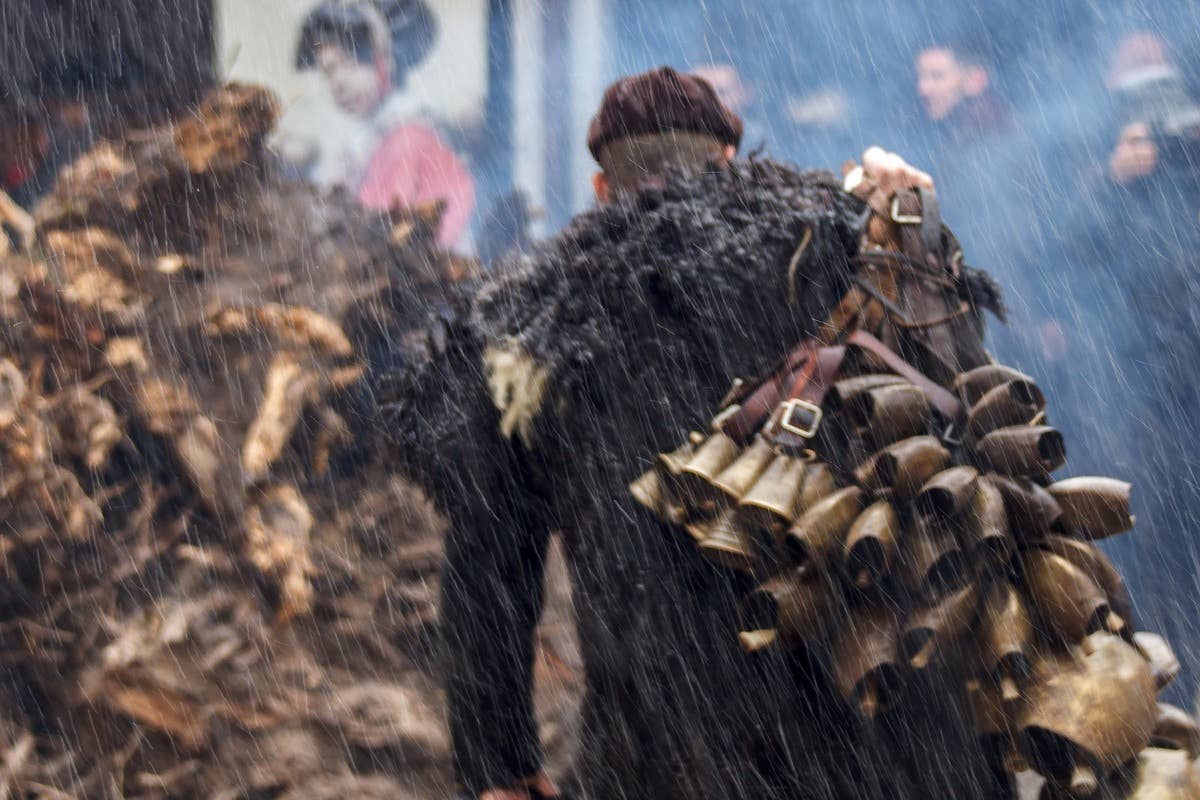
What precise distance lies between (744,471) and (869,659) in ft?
0.87

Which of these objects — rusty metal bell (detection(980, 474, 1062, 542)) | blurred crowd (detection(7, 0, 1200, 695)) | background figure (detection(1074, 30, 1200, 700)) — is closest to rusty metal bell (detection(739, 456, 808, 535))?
rusty metal bell (detection(980, 474, 1062, 542))

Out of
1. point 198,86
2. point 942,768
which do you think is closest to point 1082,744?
point 942,768

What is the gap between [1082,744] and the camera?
1138mm

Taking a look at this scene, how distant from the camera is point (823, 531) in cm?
123

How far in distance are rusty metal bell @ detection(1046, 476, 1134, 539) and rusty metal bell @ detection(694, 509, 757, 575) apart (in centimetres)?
38

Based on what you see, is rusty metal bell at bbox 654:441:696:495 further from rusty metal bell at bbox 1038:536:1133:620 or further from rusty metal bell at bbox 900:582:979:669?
rusty metal bell at bbox 1038:536:1133:620

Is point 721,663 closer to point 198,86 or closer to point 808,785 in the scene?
point 808,785

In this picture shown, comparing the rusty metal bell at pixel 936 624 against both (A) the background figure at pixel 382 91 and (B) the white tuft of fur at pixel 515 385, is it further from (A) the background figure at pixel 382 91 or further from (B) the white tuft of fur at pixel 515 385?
(A) the background figure at pixel 382 91

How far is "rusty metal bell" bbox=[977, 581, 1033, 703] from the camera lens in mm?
1177

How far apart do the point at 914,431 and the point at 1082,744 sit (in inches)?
15.4

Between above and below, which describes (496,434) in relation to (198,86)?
below

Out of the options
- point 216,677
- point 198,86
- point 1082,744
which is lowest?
point 216,677

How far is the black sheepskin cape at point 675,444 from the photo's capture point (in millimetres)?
1297

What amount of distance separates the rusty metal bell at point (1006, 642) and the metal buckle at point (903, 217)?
20.7 inches
